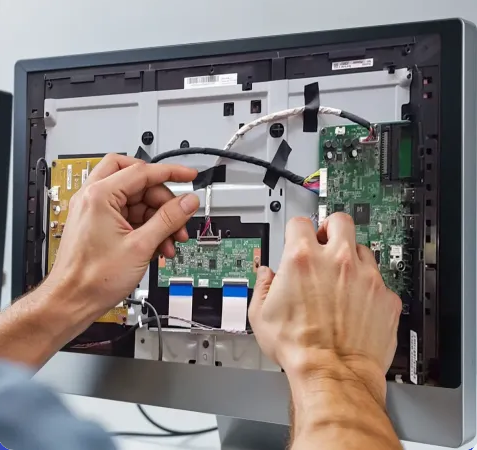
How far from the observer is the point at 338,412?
1.85 feet

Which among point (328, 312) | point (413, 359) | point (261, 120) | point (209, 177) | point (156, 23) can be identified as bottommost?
point (413, 359)

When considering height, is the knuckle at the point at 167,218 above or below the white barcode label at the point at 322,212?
below

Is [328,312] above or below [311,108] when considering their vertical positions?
below

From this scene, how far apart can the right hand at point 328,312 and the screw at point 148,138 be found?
18.0 inches

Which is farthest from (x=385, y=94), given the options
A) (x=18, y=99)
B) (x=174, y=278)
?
(x=18, y=99)

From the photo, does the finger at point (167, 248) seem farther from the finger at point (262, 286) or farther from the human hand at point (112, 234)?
the finger at point (262, 286)

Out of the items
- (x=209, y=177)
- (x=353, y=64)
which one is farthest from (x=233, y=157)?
(x=353, y=64)

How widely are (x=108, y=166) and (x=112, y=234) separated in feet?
0.44

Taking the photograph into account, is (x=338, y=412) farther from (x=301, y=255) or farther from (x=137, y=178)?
(x=137, y=178)

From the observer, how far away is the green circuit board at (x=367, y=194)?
0.86m

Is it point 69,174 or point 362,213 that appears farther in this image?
point 69,174

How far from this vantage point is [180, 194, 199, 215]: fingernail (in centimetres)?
85

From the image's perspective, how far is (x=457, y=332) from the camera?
79 cm

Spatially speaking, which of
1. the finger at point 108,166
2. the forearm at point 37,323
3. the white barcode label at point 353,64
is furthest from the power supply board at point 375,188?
the forearm at point 37,323
